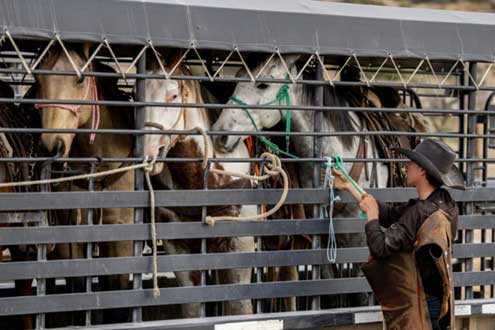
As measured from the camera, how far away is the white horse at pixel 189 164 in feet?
17.2

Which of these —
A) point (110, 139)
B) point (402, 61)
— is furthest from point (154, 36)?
point (402, 61)

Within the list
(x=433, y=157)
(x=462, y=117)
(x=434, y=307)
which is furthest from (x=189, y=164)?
(x=462, y=117)

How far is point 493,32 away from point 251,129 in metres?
1.92

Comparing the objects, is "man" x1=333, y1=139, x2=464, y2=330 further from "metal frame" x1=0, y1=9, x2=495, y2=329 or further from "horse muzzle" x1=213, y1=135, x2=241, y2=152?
"horse muzzle" x1=213, y1=135, x2=241, y2=152

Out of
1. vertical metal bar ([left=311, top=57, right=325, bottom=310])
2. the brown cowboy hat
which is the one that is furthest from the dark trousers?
vertical metal bar ([left=311, top=57, right=325, bottom=310])

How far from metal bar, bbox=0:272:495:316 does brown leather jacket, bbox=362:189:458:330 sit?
0.51 meters

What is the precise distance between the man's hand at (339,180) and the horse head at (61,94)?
5.55ft

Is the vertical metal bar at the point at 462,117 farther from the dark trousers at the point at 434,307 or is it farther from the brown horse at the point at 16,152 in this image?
the brown horse at the point at 16,152

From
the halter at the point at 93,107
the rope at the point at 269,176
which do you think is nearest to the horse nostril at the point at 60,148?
the halter at the point at 93,107

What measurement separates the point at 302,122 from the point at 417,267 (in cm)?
154

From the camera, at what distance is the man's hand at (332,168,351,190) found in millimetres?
5227

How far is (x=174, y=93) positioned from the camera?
5.27 meters

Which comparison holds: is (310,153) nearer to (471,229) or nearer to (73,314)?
(471,229)

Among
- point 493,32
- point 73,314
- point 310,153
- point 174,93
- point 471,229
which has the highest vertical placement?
point 493,32
